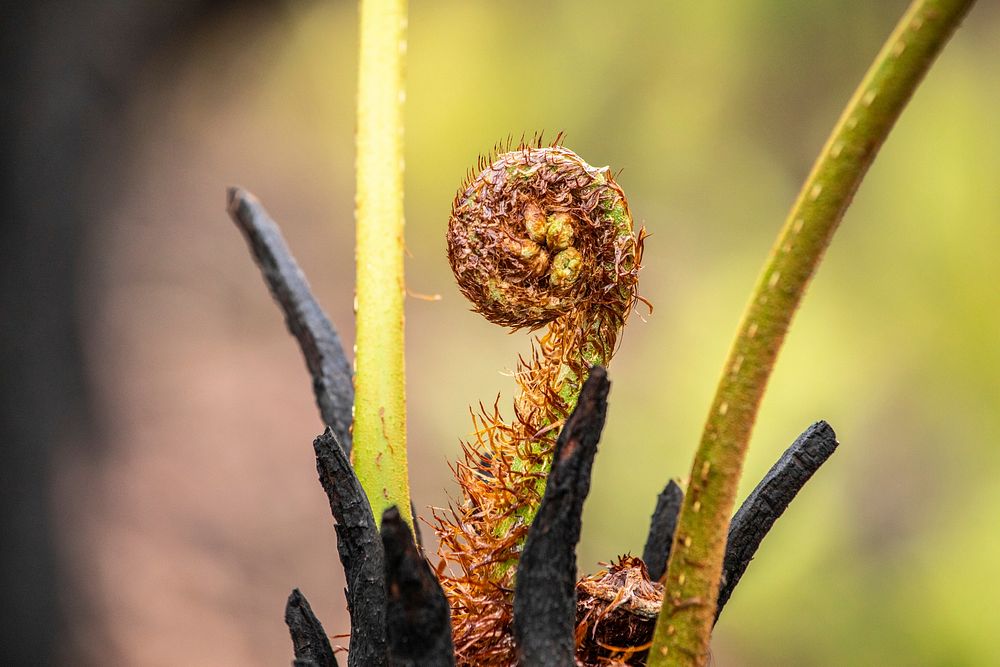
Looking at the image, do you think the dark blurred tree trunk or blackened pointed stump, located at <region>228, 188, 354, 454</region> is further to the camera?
the dark blurred tree trunk

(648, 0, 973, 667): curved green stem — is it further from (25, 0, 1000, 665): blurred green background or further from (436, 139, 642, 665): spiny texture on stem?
(25, 0, 1000, 665): blurred green background

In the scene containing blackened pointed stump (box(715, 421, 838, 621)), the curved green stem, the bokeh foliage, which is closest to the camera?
the curved green stem

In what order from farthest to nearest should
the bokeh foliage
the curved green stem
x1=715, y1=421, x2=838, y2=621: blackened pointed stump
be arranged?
the bokeh foliage
x1=715, y1=421, x2=838, y2=621: blackened pointed stump
the curved green stem

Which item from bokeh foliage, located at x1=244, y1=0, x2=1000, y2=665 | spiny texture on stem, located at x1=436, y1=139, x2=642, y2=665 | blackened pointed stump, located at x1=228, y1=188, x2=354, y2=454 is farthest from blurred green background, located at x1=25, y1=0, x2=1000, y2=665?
spiny texture on stem, located at x1=436, y1=139, x2=642, y2=665

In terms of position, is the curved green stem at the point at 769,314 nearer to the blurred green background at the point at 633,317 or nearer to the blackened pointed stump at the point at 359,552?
the blackened pointed stump at the point at 359,552

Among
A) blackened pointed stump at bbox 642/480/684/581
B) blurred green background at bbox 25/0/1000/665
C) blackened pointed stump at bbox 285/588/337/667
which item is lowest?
blackened pointed stump at bbox 285/588/337/667

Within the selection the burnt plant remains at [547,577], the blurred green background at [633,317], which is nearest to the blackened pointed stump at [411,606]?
the burnt plant remains at [547,577]

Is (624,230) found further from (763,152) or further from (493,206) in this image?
(763,152)
